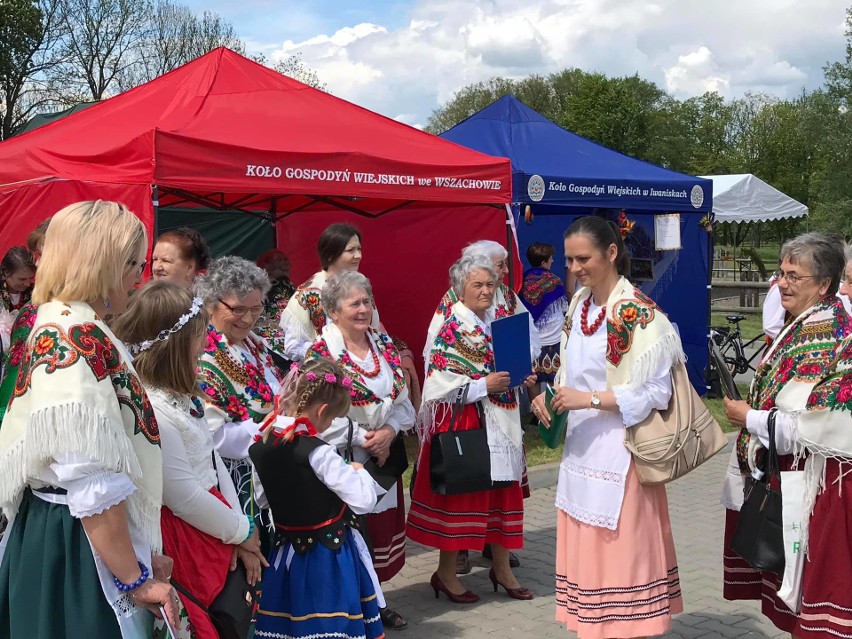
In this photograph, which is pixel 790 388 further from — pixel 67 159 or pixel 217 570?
pixel 67 159

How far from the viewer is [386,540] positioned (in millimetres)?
4324

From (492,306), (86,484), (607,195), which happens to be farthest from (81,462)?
(607,195)

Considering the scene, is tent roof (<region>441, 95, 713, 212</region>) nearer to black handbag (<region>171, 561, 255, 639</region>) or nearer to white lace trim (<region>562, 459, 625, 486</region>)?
white lace trim (<region>562, 459, 625, 486</region>)


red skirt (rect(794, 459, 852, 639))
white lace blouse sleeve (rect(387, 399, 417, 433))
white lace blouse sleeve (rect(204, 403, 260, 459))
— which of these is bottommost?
red skirt (rect(794, 459, 852, 639))

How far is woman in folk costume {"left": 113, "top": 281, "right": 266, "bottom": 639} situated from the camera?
2.38 meters

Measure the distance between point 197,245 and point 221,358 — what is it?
91cm

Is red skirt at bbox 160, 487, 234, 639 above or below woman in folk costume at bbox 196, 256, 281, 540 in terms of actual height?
below

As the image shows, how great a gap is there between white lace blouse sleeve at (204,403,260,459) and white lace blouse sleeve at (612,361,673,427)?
1.40 metres

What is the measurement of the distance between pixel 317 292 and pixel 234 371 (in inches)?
74.7

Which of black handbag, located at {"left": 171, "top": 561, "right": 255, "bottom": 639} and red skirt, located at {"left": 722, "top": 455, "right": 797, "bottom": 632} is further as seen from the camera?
red skirt, located at {"left": 722, "top": 455, "right": 797, "bottom": 632}

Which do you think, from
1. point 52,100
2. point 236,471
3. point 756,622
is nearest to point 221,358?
point 236,471

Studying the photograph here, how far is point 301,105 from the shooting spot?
606 centimetres

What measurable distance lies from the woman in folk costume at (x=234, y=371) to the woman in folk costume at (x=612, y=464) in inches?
47.7

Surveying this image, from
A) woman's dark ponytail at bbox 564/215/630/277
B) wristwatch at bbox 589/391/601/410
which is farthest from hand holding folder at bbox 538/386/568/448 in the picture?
woman's dark ponytail at bbox 564/215/630/277
